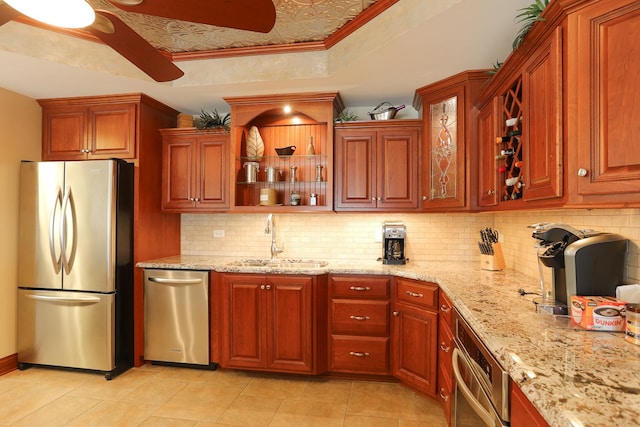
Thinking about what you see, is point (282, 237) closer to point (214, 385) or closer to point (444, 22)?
point (214, 385)

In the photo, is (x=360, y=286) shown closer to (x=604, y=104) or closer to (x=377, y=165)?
(x=377, y=165)

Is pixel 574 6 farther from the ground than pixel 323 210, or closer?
farther from the ground

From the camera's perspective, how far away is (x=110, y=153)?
10.6 feet

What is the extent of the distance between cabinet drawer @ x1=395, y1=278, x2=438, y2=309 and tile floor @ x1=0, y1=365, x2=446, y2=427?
71 cm

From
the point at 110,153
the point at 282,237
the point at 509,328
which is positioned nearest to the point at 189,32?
the point at 110,153

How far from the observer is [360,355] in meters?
2.83

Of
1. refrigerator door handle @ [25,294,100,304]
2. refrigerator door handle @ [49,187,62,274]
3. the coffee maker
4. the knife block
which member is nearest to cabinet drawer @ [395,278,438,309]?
the coffee maker

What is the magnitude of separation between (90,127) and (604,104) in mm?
3758

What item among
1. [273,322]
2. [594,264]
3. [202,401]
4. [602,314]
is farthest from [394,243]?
[202,401]

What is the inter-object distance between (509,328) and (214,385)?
2.35 metres

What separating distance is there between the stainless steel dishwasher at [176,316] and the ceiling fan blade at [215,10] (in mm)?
2149

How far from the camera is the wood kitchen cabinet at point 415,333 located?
8.14ft

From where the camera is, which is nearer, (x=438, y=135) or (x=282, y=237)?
(x=438, y=135)

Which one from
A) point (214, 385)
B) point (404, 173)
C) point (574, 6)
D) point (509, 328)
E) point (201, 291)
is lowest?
point (214, 385)
